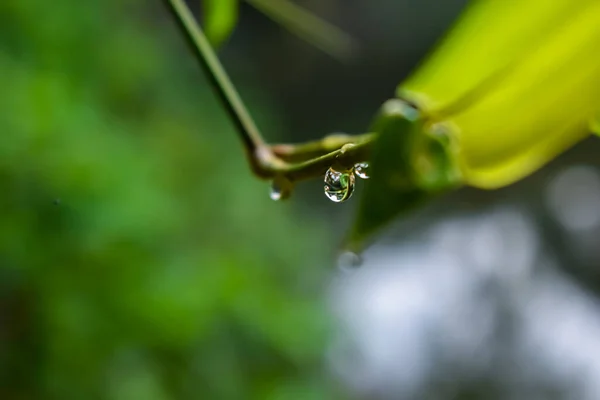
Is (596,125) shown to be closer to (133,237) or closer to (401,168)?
(401,168)

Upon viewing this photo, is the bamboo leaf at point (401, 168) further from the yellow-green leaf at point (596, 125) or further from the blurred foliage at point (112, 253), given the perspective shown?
the blurred foliage at point (112, 253)

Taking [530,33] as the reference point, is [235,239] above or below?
below

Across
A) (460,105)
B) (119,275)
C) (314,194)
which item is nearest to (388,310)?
(314,194)

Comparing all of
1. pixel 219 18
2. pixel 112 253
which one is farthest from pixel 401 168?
pixel 112 253

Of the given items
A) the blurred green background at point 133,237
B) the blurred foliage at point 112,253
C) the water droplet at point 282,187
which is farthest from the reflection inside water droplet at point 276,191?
the blurred foliage at point 112,253

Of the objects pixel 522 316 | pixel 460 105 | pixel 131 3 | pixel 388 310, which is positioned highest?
pixel 460 105

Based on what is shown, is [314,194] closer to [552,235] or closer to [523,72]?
[552,235]
